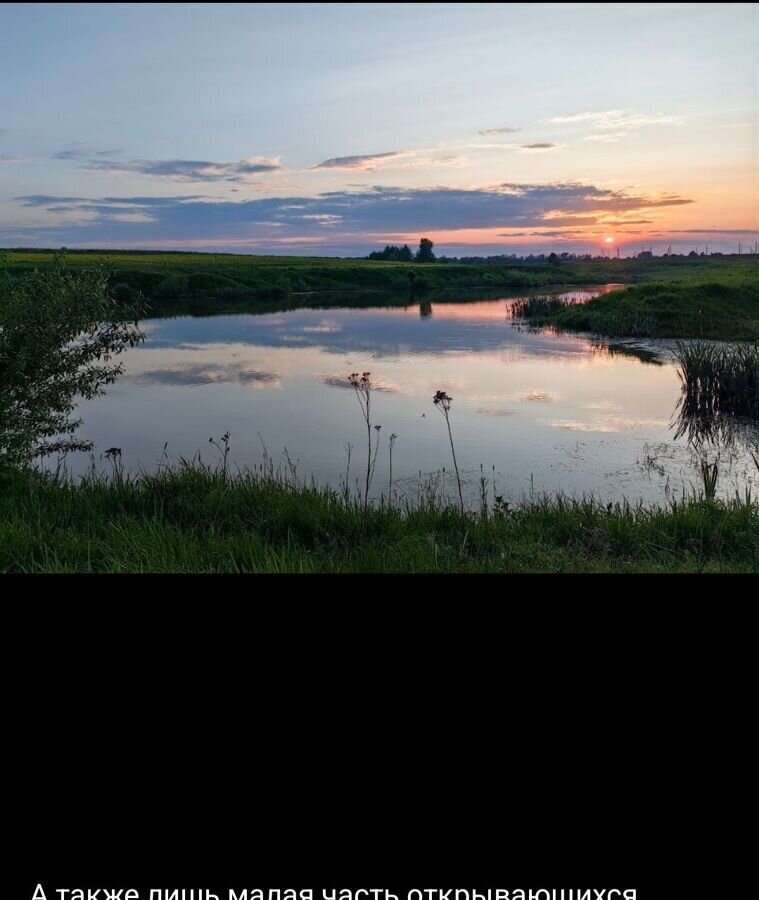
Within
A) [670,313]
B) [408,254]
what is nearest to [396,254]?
[408,254]

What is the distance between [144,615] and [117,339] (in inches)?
219

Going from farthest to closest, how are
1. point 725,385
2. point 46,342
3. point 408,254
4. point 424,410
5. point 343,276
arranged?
point 408,254 → point 343,276 → point 424,410 → point 725,385 → point 46,342

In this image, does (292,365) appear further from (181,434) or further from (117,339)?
(117,339)

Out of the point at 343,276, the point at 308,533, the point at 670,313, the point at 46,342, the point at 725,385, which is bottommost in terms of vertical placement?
the point at 308,533

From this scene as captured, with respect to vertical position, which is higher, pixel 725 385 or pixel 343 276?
pixel 343 276

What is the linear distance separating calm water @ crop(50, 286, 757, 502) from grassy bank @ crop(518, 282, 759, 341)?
1.54 meters

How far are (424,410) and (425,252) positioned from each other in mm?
74351

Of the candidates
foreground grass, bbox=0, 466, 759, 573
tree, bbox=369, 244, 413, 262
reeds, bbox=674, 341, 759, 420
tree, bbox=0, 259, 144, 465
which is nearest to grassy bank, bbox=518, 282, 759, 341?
reeds, bbox=674, 341, 759, 420

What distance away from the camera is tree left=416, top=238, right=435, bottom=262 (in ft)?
271

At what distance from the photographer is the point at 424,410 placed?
40.2ft

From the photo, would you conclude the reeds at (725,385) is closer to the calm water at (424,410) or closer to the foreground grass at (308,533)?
the calm water at (424,410)

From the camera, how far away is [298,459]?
9133 mm

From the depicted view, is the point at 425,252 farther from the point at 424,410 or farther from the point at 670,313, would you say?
the point at 424,410

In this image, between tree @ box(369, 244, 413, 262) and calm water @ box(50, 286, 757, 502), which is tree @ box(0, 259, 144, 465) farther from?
tree @ box(369, 244, 413, 262)
